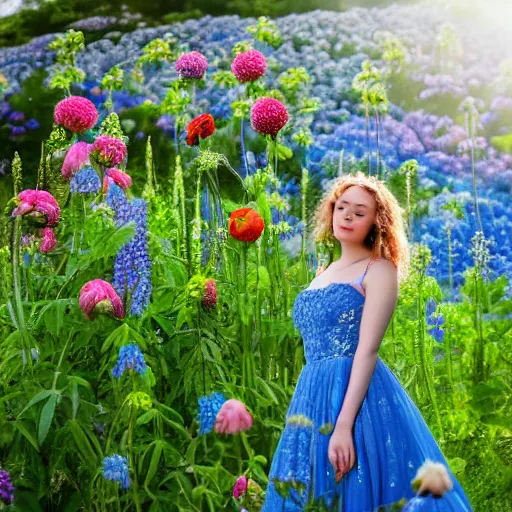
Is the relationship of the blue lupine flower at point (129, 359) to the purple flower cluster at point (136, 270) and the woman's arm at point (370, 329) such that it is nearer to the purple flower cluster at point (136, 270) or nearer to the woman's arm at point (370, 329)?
the purple flower cluster at point (136, 270)

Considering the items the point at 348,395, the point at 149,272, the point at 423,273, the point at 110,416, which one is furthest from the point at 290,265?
the point at 348,395

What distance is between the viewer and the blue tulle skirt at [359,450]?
70.5 inches

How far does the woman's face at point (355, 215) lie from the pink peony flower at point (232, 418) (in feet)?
1.64

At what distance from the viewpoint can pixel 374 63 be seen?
3082mm

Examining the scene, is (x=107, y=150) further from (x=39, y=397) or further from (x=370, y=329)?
(x=370, y=329)

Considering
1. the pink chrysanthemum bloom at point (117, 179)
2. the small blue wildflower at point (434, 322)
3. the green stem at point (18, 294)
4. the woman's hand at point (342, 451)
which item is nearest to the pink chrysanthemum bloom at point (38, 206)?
the green stem at point (18, 294)

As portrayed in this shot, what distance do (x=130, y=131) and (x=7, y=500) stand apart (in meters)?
1.26

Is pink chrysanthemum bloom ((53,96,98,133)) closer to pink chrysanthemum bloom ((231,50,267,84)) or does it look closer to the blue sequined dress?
pink chrysanthemum bloom ((231,50,267,84))

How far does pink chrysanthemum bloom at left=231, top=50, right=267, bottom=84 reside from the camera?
2.57 meters

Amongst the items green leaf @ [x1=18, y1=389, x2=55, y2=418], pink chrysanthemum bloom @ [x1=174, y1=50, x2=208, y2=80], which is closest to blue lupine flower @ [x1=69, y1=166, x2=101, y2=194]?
pink chrysanthemum bloom @ [x1=174, y1=50, x2=208, y2=80]

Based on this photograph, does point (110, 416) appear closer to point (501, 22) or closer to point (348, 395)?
point (348, 395)

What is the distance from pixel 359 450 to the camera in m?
1.80

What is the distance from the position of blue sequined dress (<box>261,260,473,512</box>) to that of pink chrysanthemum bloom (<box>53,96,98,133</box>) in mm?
884

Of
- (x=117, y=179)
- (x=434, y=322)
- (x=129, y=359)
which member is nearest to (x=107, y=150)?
(x=117, y=179)
